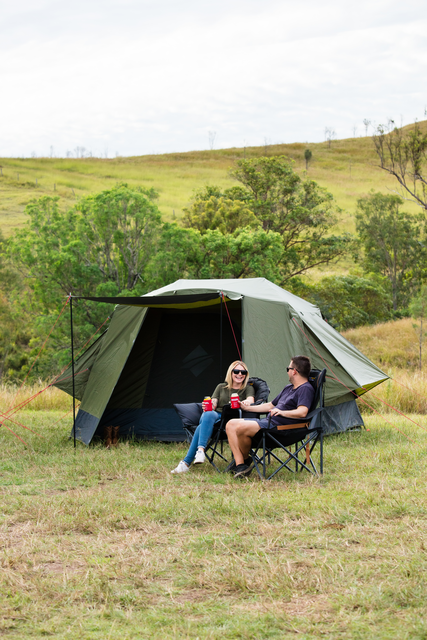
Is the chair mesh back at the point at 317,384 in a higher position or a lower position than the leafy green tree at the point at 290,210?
lower

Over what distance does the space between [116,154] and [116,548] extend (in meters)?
54.0

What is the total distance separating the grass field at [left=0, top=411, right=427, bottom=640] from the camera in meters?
2.07

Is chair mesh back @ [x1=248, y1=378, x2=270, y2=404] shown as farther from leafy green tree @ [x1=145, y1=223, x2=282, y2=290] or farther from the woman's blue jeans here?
leafy green tree @ [x1=145, y1=223, x2=282, y2=290]

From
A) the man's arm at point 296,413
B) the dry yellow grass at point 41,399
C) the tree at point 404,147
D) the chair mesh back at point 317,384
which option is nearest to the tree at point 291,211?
the tree at point 404,147

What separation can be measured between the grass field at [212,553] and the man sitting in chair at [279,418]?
210mm

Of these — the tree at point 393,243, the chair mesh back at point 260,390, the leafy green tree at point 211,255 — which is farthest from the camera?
the tree at point 393,243

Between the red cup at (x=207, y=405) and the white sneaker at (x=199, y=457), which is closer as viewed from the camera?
the white sneaker at (x=199, y=457)

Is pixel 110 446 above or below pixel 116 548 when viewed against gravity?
below

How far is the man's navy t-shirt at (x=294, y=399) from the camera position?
4254mm

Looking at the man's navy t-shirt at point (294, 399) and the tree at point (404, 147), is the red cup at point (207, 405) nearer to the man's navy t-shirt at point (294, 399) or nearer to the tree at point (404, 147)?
the man's navy t-shirt at point (294, 399)

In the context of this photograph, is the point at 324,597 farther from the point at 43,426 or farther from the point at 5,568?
the point at 43,426

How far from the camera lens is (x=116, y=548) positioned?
281cm

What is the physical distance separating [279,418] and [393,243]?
18.2 metres

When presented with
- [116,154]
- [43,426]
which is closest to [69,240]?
[43,426]
